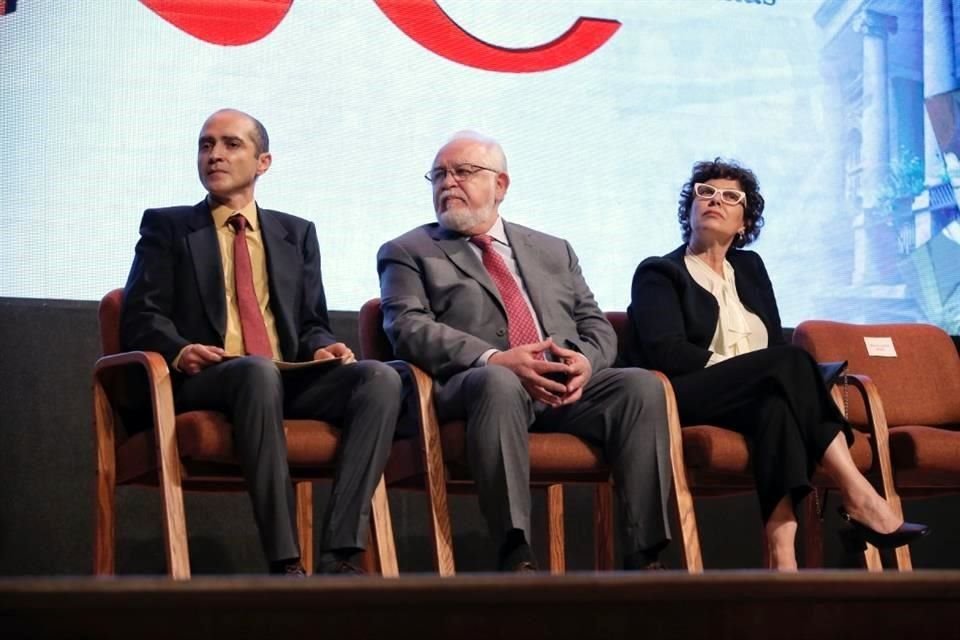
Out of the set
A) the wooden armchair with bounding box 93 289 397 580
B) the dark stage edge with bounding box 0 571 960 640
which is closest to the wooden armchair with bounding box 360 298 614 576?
the wooden armchair with bounding box 93 289 397 580

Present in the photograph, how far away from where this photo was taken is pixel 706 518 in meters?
4.39

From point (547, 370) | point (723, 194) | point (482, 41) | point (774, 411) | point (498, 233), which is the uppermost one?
point (482, 41)

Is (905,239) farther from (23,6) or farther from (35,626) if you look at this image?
(35,626)

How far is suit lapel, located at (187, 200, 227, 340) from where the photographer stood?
3203mm

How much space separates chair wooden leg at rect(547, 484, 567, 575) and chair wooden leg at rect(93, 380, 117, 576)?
1.21 m

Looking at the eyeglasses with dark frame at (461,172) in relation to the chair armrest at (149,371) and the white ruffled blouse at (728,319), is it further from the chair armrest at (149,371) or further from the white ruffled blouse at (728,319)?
the chair armrest at (149,371)

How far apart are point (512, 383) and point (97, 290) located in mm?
1320

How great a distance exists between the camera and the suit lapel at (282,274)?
3.29m

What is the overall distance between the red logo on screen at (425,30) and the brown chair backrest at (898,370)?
3.58ft

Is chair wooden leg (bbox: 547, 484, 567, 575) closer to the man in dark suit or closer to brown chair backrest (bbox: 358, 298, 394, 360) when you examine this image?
brown chair backrest (bbox: 358, 298, 394, 360)

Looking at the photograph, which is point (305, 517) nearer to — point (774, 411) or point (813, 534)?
point (774, 411)

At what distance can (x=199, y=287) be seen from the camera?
10.6 feet

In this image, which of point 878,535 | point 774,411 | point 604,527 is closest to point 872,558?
point 878,535

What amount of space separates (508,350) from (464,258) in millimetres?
370
